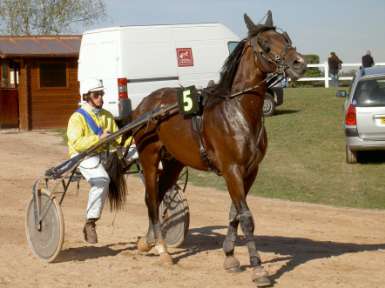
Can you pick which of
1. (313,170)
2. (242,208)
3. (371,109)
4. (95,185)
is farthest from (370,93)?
(242,208)

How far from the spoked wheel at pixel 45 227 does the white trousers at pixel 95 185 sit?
0.38 meters

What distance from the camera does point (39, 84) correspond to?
2750cm

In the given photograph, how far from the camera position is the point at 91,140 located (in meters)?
8.97

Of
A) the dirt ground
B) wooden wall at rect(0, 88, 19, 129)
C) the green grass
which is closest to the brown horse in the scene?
the dirt ground

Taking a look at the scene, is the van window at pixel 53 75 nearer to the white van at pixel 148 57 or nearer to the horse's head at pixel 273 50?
the white van at pixel 148 57

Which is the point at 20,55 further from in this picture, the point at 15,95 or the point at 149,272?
the point at 149,272

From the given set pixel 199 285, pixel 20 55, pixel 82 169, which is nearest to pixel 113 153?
pixel 82 169

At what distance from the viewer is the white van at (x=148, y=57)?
70.3ft

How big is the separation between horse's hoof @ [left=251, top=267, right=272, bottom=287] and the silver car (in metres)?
8.81

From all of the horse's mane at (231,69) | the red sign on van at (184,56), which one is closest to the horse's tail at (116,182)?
the horse's mane at (231,69)

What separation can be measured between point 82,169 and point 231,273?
2.12 meters

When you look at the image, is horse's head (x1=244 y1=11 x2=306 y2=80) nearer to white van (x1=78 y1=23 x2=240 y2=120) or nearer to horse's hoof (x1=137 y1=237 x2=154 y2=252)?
horse's hoof (x1=137 y1=237 x2=154 y2=252)

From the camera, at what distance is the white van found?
21438 millimetres

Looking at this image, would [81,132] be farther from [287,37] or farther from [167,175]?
[287,37]
